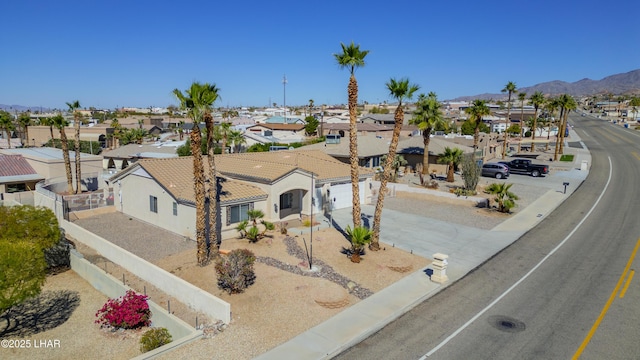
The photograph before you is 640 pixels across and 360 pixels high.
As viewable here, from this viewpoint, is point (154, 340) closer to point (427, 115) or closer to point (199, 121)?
point (199, 121)

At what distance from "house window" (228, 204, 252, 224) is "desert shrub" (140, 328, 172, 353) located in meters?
11.3

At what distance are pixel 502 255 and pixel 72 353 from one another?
1954 centimetres

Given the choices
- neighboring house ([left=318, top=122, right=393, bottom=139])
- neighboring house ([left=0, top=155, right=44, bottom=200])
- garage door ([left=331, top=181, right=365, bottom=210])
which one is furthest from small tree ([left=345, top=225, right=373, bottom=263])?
neighboring house ([left=318, top=122, right=393, bottom=139])

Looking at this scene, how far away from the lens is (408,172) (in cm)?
4978

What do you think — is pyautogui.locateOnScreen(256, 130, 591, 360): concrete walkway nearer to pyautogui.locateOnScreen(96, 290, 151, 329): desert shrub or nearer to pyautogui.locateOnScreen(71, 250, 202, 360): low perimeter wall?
pyautogui.locateOnScreen(71, 250, 202, 360): low perimeter wall

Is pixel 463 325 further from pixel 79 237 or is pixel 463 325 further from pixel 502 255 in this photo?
pixel 79 237

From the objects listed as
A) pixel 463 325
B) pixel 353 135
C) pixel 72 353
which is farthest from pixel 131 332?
pixel 353 135

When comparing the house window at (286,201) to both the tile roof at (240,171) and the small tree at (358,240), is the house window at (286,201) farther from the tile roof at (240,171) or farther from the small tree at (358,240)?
the small tree at (358,240)

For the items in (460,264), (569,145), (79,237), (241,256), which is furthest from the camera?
(569,145)

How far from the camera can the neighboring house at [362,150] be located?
146ft

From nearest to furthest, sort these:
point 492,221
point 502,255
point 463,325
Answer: point 463,325, point 502,255, point 492,221

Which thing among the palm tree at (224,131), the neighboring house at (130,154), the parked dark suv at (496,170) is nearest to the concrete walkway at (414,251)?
the parked dark suv at (496,170)

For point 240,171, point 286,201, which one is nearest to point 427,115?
point 286,201

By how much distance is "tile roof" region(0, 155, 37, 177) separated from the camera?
3766 centimetres
